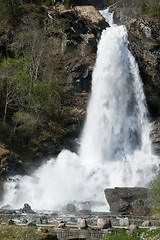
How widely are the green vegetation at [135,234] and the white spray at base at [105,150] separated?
12784mm

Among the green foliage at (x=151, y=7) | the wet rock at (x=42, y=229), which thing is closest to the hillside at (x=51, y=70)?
the green foliage at (x=151, y=7)

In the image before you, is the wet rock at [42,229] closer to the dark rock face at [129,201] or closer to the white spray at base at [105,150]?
the dark rock face at [129,201]

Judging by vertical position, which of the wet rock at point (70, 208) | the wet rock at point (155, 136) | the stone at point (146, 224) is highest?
the wet rock at point (155, 136)

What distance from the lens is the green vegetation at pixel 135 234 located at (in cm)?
1320

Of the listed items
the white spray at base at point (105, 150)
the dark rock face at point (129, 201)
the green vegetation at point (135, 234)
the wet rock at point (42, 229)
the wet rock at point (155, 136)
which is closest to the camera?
the green vegetation at point (135, 234)

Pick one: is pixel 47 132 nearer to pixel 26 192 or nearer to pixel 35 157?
pixel 35 157

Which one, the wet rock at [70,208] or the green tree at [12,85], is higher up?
the green tree at [12,85]

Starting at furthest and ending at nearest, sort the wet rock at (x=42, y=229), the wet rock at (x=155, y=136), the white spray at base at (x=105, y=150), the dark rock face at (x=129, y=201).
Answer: the wet rock at (x=155, y=136), the white spray at base at (x=105, y=150), the dark rock face at (x=129, y=201), the wet rock at (x=42, y=229)

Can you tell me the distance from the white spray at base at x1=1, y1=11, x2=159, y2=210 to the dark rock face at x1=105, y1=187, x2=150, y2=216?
4.27 metres

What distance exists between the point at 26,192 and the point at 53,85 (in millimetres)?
17411

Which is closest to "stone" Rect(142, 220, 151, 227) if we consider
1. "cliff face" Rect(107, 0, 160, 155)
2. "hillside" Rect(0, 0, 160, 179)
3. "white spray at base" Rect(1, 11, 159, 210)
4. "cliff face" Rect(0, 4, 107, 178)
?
"white spray at base" Rect(1, 11, 159, 210)

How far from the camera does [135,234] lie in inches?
540

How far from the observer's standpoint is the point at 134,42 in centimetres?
4244

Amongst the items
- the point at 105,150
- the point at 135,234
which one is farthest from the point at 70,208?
the point at 105,150
